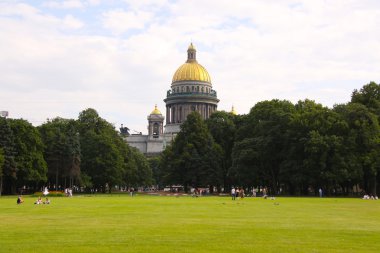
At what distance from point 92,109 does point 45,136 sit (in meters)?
13.3

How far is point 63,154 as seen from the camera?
85.9m

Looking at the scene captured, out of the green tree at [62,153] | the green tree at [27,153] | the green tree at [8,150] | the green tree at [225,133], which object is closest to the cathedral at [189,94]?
the green tree at [225,133]

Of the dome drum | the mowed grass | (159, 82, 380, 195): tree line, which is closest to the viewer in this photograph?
the mowed grass

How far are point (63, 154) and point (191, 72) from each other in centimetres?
10659

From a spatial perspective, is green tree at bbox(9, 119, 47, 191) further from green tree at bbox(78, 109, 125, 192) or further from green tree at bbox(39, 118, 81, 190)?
green tree at bbox(78, 109, 125, 192)

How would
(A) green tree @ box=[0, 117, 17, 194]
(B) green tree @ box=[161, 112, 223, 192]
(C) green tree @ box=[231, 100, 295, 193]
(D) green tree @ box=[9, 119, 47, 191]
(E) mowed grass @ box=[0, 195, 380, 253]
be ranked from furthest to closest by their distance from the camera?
(B) green tree @ box=[161, 112, 223, 192], (C) green tree @ box=[231, 100, 295, 193], (D) green tree @ box=[9, 119, 47, 191], (A) green tree @ box=[0, 117, 17, 194], (E) mowed grass @ box=[0, 195, 380, 253]

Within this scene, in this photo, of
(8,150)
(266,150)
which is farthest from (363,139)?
(8,150)

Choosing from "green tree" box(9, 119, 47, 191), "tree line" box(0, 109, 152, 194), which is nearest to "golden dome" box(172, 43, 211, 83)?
"tree line" box(0, 109, 152, 194)

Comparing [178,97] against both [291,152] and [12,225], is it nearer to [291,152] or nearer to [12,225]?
[291,152]

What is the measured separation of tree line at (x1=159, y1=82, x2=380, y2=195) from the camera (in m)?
71.4

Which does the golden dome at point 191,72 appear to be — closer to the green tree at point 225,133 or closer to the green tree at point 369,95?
the green tree at point 225,133

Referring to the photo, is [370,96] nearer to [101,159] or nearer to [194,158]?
[194,158]

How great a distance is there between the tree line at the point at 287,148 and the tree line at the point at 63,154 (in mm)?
10579

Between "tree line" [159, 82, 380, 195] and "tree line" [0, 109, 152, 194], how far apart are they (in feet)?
34.7
